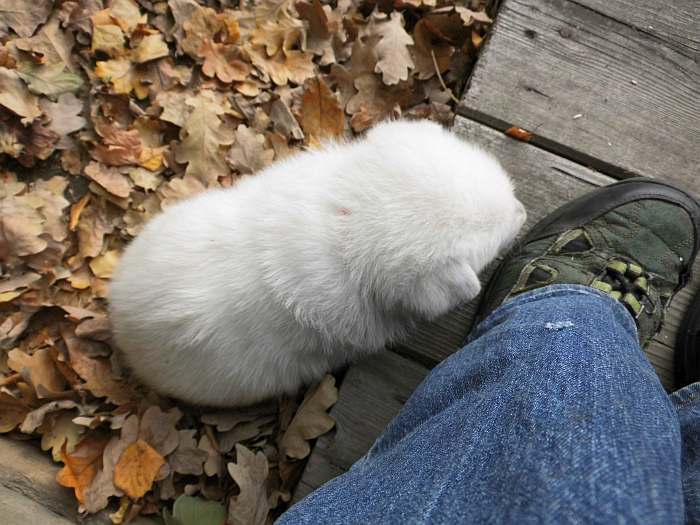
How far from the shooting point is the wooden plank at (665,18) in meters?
2.05

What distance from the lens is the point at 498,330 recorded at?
1.54 meters

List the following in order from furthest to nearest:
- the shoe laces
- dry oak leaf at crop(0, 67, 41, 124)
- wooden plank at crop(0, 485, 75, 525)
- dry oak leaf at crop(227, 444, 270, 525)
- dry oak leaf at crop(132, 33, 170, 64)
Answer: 1. dry oak leaf at crop(132, 33, 170, 64)
2. dry oak leaf at crop(0, 67, 41, 124)
3. dry oak leaf at crop(227, 444, 270, 525)
4. the shoe laces
5. wooden plank at crop(0, 485, 75, 525)

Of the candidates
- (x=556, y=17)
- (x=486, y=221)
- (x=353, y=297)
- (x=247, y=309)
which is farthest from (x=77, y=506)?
(x=556, y=17)

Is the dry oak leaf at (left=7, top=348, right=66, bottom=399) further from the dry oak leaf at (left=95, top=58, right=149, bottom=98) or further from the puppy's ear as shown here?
the puppy's ear

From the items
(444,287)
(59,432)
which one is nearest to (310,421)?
(444,287)

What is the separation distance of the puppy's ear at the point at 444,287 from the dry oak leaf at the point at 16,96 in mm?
1796

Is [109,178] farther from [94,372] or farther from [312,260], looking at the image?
[312,260]

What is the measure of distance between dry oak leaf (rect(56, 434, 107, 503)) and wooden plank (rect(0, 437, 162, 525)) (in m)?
0.04

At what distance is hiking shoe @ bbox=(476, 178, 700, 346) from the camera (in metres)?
1.90

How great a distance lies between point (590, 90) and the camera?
82.0 inches

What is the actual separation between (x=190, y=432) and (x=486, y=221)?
4.64 ft

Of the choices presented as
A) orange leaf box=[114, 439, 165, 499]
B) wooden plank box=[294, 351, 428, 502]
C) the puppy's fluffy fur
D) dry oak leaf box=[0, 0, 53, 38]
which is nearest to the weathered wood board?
wooden plank box=[294, 351, 428, 502]

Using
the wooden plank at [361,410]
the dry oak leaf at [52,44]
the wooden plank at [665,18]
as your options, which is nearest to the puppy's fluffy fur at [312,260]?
the wooden plank at [361,410]

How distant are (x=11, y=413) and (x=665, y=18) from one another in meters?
2.97
